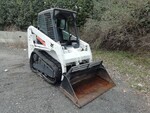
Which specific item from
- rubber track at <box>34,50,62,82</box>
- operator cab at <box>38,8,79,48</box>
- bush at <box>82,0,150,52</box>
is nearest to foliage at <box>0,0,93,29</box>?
bush at <box>82,0,150,52</box>

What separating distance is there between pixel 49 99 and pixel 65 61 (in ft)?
2.76

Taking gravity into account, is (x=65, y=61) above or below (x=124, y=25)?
below

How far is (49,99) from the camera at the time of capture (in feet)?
12.5

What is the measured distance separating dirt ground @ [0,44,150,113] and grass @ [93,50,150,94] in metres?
0.26

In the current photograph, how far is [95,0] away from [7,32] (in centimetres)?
489

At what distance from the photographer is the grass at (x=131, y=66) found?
465 centimetres

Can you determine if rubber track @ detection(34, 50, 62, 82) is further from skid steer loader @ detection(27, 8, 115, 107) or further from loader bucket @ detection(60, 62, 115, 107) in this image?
loader bucket @ detection(60, 62, 115, 107)

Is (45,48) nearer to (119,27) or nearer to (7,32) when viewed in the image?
(119,27)

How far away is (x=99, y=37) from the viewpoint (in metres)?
7.59

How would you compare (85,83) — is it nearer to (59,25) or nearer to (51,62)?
(51,62)

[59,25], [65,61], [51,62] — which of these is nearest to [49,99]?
[65,61]

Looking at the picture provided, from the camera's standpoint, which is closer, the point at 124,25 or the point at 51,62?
the point at 51,62

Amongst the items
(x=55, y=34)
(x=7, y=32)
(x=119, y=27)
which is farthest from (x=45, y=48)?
(x=7, y=32)

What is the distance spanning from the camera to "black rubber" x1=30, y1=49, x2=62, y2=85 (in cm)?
423
